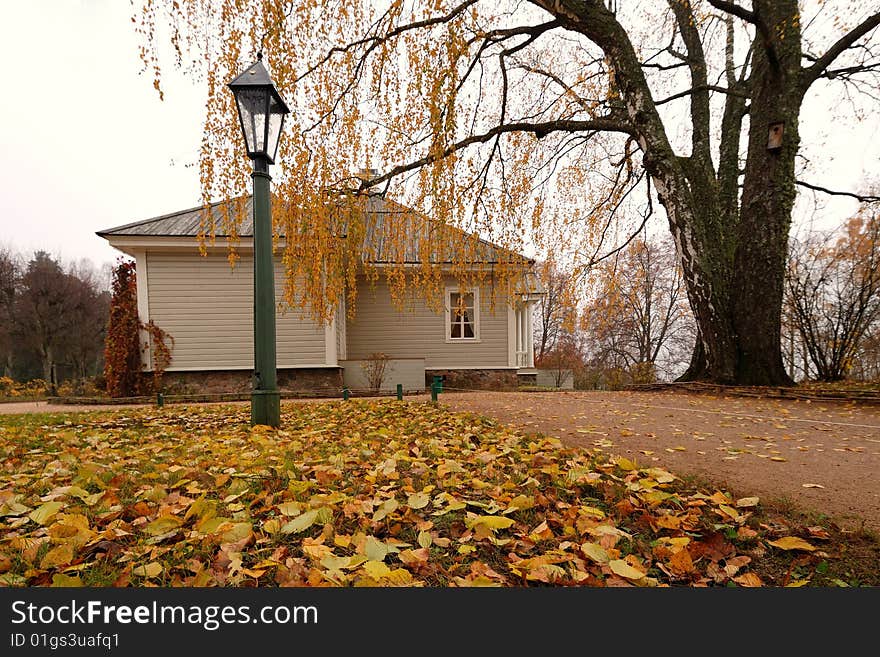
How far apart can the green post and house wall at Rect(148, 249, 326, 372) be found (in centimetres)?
608

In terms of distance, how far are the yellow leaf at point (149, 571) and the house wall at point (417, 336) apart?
10.5 metres

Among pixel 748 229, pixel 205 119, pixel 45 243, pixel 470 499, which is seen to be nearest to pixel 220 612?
pixel 470 499

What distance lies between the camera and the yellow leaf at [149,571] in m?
1.29

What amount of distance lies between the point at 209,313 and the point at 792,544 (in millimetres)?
10690

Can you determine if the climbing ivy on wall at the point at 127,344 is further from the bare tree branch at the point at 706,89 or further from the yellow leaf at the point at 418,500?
the bare tree branch at the point at 706,89

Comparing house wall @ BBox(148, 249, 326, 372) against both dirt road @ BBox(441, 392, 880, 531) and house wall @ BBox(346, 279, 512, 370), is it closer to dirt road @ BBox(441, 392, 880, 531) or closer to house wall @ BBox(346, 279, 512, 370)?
house wall @ BBox(346, 279, 512, 370)

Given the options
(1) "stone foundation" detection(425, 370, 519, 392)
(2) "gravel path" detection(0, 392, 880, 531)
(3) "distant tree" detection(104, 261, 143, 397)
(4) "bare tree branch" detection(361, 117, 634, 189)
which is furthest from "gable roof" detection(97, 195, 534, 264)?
(1) "stone foundation" detection(425, 370, 519, 392)

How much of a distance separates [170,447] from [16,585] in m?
2.02

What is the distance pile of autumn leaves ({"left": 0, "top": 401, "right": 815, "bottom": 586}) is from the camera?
4.37ft

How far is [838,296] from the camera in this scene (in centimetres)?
808

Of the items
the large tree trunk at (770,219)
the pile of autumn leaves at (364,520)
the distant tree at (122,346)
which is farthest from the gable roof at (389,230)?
the large tree trunk at (770,219)

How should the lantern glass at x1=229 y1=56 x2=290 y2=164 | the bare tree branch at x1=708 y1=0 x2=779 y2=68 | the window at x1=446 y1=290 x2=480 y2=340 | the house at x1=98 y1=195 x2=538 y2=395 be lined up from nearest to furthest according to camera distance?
1. the lantern glass at x1=229 y1=56 x2=290 y2=164
2. the bare tree branch at x1=708 y1=0 x2=779 y2=68
3. the house at x1=98 y1=195 x2=538 y2=395
4. the window at x1=446 y1=290 x2=480 y2=340

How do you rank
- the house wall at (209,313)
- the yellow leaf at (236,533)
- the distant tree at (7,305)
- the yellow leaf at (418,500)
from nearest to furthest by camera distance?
the yellow leaf at (236,533), the yellow leaf at (418,500), the house wall at (209,313), the distant tree at (7,305)

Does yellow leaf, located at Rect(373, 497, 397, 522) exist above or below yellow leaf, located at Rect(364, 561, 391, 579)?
below
